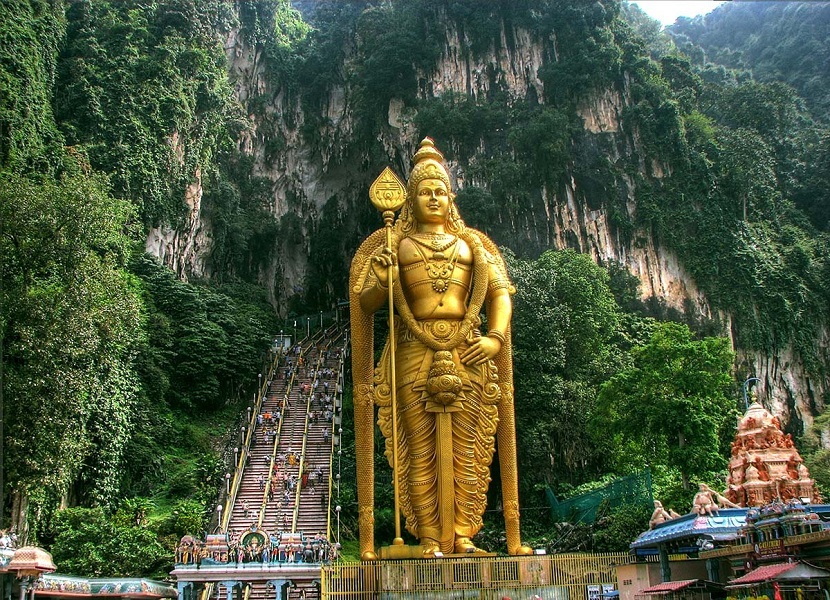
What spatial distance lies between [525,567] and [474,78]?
24611mm

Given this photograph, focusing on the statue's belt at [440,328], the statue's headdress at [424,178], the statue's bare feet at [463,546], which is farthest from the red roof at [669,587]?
the statue's headdress at [424,178]

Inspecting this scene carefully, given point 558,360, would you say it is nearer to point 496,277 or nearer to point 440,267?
point 496,277

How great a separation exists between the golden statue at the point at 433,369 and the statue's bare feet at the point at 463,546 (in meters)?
0.01

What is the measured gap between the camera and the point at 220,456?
1930 centimetres

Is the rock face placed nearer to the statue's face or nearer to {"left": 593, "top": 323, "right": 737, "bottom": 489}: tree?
{"left": 593, "top": 323, "right": 737, "bottom": 489}: tree

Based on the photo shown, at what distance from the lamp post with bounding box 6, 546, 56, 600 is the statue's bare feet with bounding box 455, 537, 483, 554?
452cm

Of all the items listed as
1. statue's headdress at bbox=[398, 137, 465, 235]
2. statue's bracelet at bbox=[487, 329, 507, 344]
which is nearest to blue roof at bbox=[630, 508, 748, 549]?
statue's bracelet at bbox=[487, 329, 507, 344]

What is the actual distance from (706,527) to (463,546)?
2.50 meters

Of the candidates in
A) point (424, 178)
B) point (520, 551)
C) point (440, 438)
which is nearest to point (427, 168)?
point (424, 178)

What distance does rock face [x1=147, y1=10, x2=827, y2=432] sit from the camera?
84.8 feet

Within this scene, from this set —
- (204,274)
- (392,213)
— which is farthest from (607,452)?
(204,274)

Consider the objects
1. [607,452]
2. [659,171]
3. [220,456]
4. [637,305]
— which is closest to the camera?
[607,452]

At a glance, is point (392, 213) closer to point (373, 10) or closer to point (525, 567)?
point (525, 567)

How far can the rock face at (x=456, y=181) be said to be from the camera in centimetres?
2586
